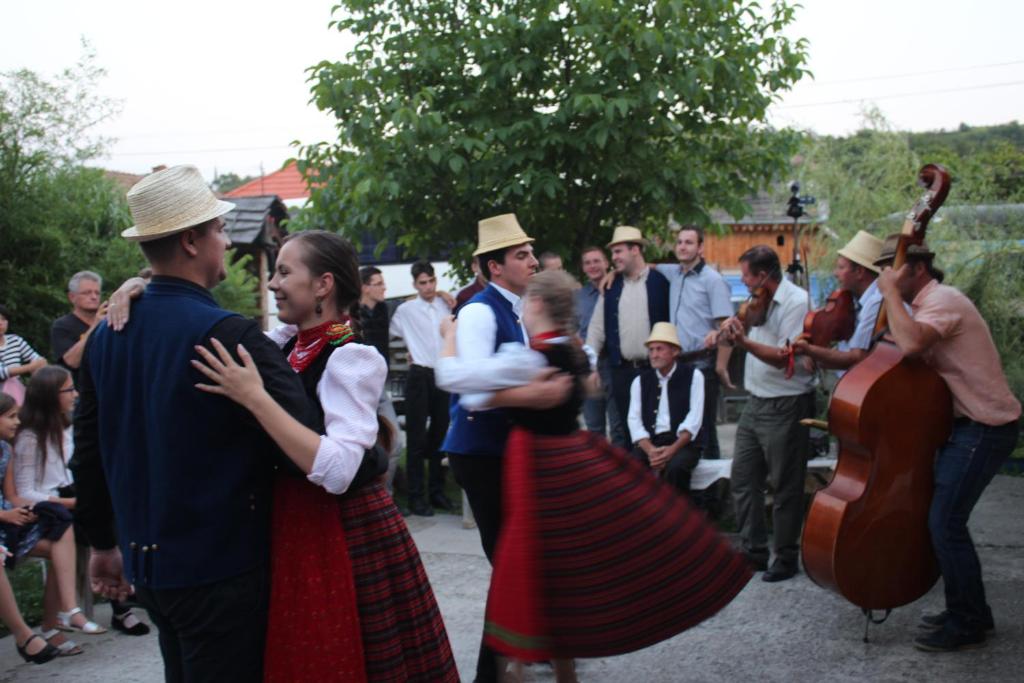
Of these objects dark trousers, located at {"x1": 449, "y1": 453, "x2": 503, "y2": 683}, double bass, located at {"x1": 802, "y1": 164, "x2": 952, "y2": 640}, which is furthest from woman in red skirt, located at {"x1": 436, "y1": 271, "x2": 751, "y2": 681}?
double bass, located at {"x1": 802, "y1": 164, "x2": 952, "y2": 640}

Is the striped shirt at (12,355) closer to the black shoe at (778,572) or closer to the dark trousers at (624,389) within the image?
the dark trousers at (624,389)

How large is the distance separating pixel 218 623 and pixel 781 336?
4.50m

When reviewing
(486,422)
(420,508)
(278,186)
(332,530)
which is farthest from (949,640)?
(278,186)

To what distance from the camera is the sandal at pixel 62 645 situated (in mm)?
5254

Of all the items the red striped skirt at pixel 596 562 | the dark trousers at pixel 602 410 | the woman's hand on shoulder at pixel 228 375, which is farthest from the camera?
the dark trousers at pixel 602 410

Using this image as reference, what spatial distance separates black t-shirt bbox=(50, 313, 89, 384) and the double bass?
17.0 ft

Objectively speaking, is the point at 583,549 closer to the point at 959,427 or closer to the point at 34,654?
the point at 959,427

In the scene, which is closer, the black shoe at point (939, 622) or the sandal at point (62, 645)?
the black shoe at point (939, 622)

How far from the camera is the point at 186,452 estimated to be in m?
2.45

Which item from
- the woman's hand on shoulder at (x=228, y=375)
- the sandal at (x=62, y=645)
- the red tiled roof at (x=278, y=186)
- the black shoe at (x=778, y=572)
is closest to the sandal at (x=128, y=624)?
the sandal at (x=62, y=645)

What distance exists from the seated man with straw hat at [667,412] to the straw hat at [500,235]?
2.73m

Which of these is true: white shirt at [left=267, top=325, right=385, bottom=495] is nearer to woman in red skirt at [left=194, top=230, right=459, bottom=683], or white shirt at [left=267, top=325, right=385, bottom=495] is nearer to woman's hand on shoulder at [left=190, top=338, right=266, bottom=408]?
woman in red skirt at [left=194, top=230, right=459, bottom=683]

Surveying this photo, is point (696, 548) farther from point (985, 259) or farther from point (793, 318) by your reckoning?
point (985, 259)

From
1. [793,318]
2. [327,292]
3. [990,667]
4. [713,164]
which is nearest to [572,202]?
[713,164]
